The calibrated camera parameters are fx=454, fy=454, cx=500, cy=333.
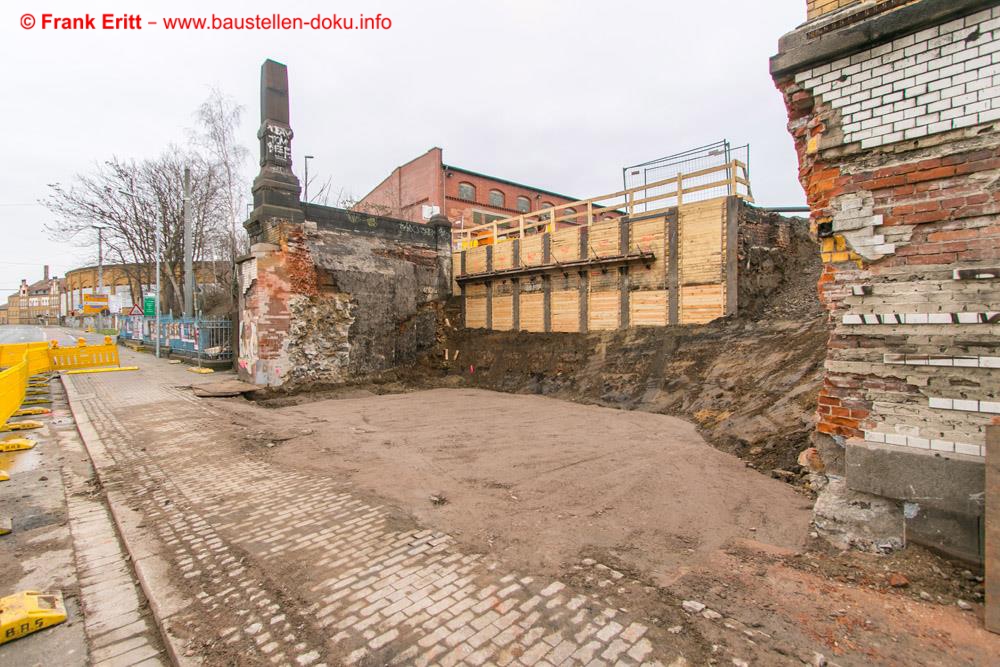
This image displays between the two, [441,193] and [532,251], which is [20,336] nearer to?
[441,193]

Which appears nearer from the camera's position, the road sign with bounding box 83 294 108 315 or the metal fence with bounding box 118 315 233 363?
the metal fence with bounding box 118 315 233 363

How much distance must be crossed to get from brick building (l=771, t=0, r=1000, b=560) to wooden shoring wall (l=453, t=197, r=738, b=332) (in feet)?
21.2

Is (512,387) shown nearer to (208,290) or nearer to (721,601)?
(721,601)

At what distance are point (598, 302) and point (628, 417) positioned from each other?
13.5ft

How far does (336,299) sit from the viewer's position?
13.0 meters

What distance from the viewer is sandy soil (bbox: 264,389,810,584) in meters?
3.84

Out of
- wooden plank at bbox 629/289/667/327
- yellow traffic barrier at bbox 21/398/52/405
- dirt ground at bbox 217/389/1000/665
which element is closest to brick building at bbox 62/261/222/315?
yellow traffic barrier at bbox 21/398/52/405

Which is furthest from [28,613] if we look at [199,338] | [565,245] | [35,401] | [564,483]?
[199,338]

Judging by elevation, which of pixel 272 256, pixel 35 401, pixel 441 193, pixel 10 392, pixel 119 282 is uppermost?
pixel 441 193

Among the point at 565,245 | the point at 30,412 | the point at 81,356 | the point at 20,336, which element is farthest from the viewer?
the point at 20,336

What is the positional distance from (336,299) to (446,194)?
20644mm

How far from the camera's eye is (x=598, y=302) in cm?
1231

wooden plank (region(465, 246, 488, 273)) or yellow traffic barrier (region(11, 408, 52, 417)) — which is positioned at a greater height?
wooden plank (region(465, 246, 488, 273))

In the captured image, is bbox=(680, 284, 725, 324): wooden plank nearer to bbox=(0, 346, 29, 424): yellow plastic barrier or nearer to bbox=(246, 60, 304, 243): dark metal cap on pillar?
bbox=(246, 60, 304, 243): dark metal cap on pillar
